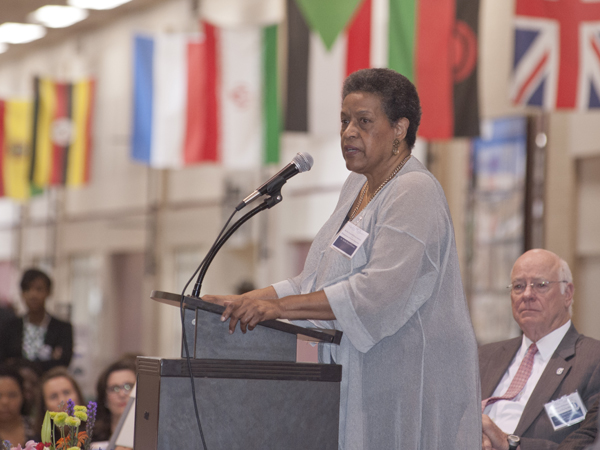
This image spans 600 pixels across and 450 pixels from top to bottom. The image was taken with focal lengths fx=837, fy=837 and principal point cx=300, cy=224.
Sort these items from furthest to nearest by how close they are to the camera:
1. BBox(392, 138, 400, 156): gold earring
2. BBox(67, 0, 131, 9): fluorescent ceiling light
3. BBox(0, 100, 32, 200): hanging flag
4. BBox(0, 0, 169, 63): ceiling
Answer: BBox(67, 0, 131, 9): fluorescent ceiling light
BBox(0, 0, 169, 63): ceiling
BBox(0, 100, 32, 200): hanging flag
BBox(392, 138, 400, 156): gold earring

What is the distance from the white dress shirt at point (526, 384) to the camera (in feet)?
9.73

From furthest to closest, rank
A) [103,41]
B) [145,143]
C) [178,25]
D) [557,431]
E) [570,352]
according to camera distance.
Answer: [103,41], [178,25], [145,143], [570,352], [557,431]

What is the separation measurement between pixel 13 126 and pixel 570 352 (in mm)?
11248

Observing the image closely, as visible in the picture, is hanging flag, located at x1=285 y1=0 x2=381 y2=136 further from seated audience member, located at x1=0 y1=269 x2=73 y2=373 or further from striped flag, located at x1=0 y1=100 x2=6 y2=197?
striped flag, located at x1=0 y1=100 x2=6 y2=197

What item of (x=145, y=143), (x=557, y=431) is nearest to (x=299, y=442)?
(x=557, y=431)

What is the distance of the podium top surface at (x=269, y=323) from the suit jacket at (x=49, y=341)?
3.99 m

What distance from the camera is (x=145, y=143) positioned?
9.10m

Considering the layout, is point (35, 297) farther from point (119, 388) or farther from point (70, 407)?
point (70, 407)

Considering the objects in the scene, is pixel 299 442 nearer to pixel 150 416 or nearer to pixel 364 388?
pixel 364 388

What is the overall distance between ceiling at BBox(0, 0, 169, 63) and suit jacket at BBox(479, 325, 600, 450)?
11000 mm

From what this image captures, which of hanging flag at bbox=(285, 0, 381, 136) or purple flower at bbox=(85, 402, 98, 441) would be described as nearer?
purple flower at bbox=(85, 402, 98, 441)

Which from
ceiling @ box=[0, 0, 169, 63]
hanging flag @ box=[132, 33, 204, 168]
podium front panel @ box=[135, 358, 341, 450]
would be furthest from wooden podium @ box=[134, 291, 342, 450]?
ceiling @ box=[0, 0, 169, 63]

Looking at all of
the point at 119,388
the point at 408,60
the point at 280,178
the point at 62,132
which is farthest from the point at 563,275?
the point at 62,132

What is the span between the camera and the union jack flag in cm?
577
